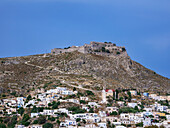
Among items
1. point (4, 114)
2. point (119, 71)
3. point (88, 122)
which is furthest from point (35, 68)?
point (88, 122)

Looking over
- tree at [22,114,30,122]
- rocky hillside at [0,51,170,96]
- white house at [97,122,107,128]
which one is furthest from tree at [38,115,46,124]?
rocky hillside at [0,51,170,96]

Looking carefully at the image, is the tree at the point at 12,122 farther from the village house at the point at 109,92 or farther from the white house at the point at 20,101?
the village house at the point at 109,92

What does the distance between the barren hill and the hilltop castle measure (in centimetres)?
213

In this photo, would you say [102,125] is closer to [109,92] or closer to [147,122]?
[147,122]

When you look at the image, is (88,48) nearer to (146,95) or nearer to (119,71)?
(119,71)

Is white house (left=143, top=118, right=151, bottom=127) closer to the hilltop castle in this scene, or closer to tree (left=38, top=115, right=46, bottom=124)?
tree (left=38, top=115, right=46, bottom=124)

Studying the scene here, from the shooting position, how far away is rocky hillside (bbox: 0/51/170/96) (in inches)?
3809

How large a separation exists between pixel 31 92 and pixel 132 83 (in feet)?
94.3

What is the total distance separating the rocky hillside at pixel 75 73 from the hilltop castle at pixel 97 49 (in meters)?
2.78

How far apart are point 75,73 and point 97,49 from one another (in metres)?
18.8

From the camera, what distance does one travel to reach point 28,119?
74.7 metres

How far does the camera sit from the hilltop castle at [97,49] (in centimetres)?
11850

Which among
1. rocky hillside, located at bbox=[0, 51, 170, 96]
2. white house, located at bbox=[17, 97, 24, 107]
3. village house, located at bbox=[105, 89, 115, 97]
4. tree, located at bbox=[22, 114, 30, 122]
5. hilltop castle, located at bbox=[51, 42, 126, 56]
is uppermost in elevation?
hilltop castle, located at bbox=[51, 42, 126, 56]

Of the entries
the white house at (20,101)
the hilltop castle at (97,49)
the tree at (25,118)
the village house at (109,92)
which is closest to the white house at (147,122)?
the village house at (109,92)
